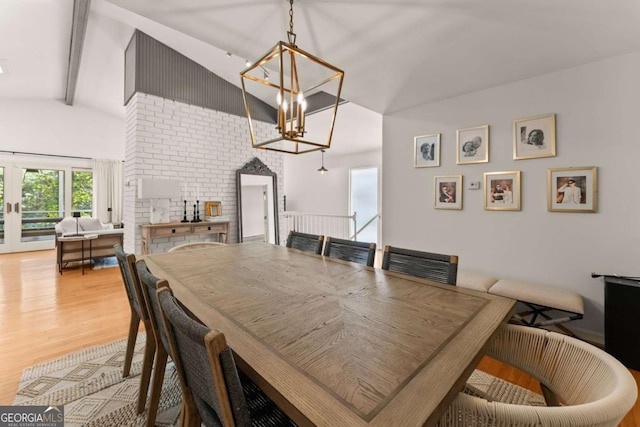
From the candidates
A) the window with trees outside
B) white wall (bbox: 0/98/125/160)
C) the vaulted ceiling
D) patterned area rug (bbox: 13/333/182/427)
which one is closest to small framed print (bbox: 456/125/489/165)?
the vaulted ceiling

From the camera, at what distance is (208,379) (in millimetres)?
745

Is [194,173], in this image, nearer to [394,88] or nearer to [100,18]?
[100,18]

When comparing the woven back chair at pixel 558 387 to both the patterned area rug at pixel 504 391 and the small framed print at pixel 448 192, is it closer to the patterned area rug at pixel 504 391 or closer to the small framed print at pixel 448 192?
the patterned area rug at pixel 504 391

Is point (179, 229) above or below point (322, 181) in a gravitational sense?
below

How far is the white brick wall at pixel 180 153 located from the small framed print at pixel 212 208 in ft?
0.31

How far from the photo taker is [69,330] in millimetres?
2570

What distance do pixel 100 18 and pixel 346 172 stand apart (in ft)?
18.0

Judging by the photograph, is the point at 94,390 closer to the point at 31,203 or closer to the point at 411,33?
the point at 411,33

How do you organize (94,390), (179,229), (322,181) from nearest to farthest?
(94,390) → (179,229) → (322,181)

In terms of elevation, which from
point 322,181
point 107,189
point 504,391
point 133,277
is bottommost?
point 504,391

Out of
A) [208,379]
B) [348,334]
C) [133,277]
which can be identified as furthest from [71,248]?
[348,334]

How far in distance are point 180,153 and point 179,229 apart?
A: 4.12 ft

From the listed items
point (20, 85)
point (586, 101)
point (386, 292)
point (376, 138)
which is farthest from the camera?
point (376, 138)

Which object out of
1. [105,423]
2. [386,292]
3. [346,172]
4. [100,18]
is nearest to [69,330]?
[105,423]
